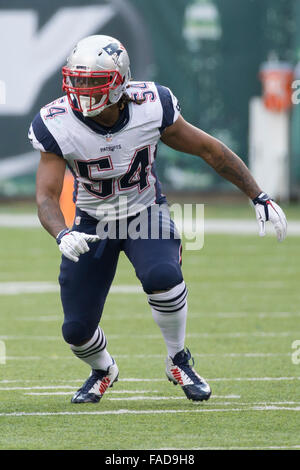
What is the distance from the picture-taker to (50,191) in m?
5.28

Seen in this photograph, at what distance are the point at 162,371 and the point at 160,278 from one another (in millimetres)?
1253

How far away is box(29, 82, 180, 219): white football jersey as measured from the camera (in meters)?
5.31

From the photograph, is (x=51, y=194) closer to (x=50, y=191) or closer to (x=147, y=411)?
(x=50, y=191)

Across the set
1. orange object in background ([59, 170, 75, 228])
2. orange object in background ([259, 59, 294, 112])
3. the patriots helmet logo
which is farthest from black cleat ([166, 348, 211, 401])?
orange object in background ([259, 59, 294, 112])

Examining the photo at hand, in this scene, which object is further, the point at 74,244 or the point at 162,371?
the point at 162,371

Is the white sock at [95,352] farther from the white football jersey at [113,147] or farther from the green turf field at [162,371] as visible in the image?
the white football jersey at [113,147]

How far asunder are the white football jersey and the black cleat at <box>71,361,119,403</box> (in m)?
0.79

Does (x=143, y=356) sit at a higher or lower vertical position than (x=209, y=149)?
lower

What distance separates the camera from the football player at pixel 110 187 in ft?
17.2

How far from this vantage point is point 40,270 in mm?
11703

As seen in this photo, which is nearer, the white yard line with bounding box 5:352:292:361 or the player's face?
the player's face

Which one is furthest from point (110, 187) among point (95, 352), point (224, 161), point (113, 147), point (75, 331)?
point (95, 352)

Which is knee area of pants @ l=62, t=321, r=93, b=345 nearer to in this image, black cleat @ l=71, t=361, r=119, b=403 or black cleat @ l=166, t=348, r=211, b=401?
black cleat @ l=71, t=361, r=119, b=403

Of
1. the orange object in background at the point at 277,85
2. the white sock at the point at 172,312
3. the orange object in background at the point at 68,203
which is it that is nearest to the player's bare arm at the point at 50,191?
the white sock at the point at 172,312
